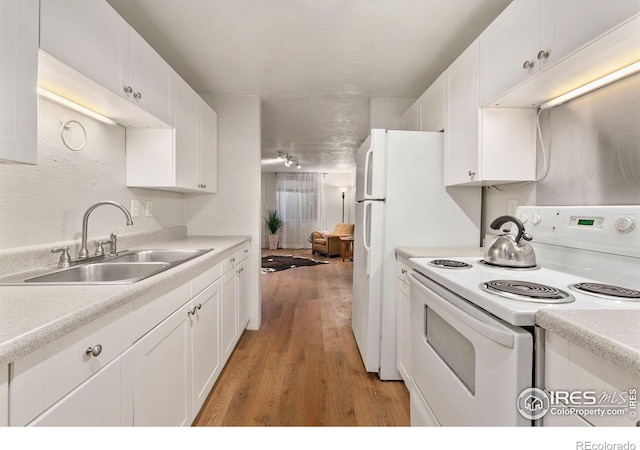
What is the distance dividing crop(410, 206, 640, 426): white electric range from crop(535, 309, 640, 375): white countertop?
5 centimetres

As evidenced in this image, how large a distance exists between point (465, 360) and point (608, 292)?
473 millimetres

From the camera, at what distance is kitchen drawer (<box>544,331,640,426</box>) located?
1.91ft

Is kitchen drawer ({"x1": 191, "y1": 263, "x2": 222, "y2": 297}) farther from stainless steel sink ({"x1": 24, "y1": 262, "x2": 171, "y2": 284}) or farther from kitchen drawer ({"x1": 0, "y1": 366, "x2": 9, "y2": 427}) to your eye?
kitchen drawer ({"x1": 0, "y1": 366, "x2": 9, "y2": 427})

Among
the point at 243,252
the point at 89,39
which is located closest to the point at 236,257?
the point at 243,252

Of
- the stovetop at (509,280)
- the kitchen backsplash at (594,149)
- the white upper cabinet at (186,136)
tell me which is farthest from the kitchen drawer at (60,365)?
the kitchen backsplash at (594,149)

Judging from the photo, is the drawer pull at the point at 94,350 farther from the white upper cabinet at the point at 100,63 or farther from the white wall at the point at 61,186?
the white upper cabinet at the point at 100,63

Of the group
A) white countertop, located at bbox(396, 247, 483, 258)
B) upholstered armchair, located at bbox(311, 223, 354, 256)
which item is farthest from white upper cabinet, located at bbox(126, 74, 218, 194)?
upholstered armchair, located at bbox(311, 223, 354, 256)

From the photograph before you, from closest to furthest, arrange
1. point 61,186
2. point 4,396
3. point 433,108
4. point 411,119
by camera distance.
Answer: point 4,396 < point 61,186 < point 433,108 < point 411,119

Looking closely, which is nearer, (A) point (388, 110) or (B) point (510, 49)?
(B) point (510, 49)

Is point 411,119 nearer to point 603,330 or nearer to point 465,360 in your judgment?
point 465,360

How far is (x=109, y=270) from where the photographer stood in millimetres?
1579

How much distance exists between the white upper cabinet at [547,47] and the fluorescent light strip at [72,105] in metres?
2.10

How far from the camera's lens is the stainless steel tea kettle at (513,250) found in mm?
1352

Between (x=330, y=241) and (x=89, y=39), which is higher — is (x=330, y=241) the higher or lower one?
the lower one
